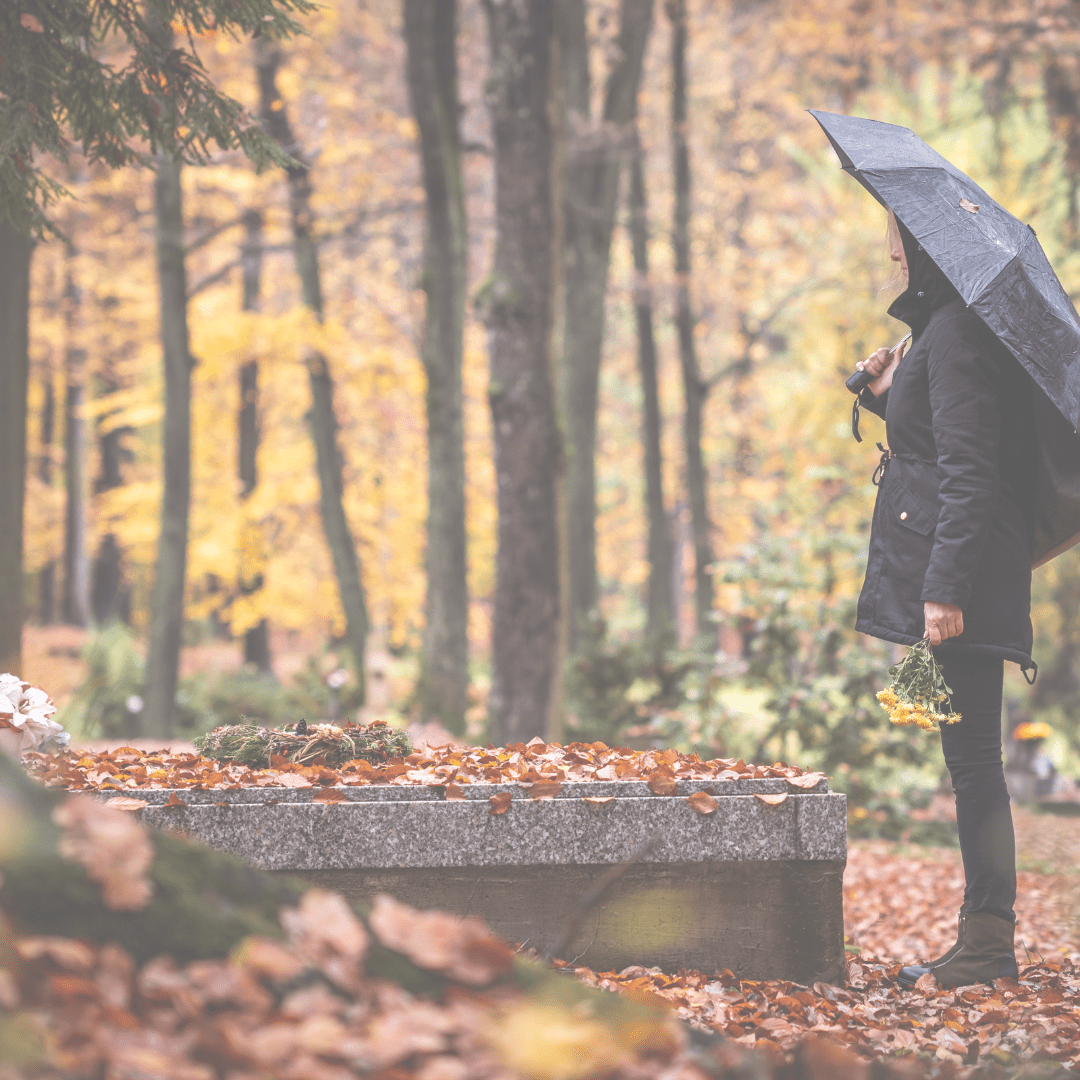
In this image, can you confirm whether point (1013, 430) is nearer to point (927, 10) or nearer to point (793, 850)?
point (793, 850)

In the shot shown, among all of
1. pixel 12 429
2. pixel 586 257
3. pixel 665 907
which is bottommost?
pixel 665 907

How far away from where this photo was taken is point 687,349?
1561 cm

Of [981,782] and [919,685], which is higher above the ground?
[919,685]

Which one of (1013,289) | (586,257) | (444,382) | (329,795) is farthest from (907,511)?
(586,257)

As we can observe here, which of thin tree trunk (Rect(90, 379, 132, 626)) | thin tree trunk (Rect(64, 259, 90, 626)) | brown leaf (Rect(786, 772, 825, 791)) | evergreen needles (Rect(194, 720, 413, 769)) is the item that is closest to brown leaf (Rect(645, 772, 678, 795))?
brown leaf (Rect(786, 772, 825, 791))

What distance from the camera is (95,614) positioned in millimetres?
24031

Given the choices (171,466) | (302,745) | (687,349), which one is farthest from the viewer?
(687,349)

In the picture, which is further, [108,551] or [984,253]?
[108,551]

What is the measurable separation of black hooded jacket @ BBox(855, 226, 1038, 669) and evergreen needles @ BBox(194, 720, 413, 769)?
1.84m

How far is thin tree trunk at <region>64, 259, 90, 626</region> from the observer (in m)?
20.2

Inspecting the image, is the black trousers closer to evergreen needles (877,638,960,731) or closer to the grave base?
evergreen needles (877,638,960,731)

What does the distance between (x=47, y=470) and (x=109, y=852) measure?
92.9ft

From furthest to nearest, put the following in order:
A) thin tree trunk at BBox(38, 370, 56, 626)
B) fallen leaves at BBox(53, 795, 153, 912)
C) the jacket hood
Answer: thin tree trunk at BBox(38, 370, 56, 626), the jacket hood, fallen leaves at BBox(53, 795, 153, 912)

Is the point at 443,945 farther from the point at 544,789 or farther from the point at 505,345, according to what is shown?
the point at 505,345
